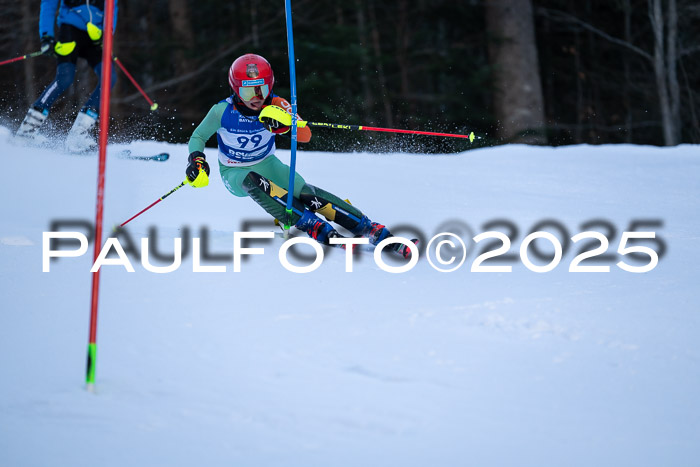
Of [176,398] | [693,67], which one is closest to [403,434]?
[176,398]

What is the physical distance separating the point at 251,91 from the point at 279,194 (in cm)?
55

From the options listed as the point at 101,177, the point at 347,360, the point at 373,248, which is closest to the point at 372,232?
the point at 373,248

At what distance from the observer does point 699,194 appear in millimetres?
5824

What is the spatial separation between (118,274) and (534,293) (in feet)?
6.04

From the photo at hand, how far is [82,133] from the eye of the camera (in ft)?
20.6

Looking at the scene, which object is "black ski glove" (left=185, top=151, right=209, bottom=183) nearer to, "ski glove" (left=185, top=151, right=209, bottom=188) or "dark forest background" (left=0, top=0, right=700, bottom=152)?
"ski glove" (left=185, top=151, right=209, bottom=188)

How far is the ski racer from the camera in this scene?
4078 millimetres

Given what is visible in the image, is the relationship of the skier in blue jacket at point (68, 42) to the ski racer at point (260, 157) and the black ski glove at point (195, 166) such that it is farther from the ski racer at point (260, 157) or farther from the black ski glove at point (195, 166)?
the black ski glove at point (195, 166)

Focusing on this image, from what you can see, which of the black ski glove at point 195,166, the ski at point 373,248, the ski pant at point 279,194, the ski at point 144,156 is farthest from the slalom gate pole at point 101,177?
the ski at point 144,156

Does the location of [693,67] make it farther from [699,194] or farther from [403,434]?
[403,434]

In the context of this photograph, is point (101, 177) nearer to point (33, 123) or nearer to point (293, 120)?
point (293, 120)

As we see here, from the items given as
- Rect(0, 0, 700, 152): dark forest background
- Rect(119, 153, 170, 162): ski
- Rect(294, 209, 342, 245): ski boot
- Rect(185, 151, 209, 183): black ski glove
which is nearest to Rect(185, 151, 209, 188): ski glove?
Rect(185, 151, 209, 183): black ski glove

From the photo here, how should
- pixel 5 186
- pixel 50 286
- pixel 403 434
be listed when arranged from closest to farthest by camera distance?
pixel 403 434, pixel 50 286, pixel 5 186

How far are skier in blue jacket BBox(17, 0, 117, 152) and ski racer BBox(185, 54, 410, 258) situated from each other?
85.2 inches
